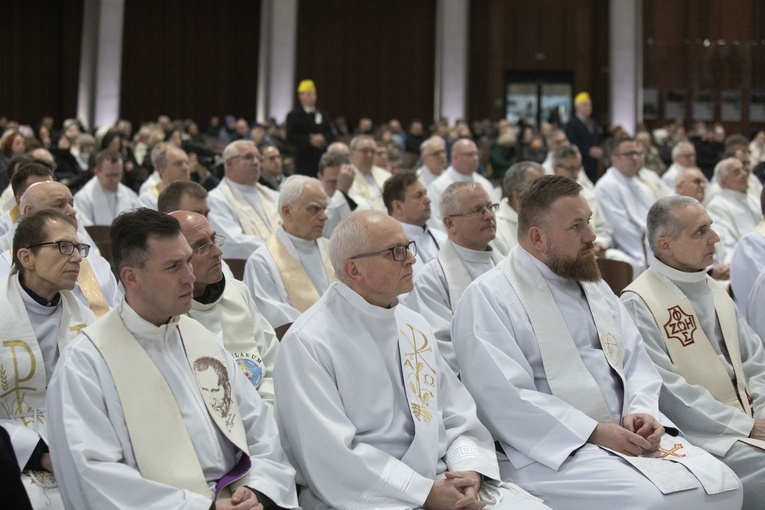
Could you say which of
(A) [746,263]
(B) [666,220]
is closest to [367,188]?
(A) [746,263]

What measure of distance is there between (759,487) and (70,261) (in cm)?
287

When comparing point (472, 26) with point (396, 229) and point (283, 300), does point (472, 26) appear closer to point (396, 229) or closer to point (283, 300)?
point (283, 300)

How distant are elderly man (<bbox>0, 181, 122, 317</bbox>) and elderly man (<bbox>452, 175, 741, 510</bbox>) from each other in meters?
1.78

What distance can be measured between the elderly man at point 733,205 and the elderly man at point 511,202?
260 cm

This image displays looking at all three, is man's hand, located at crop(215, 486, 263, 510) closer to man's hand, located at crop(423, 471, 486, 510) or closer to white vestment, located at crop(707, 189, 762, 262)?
man's hand, located at crop(423, 471, 486, 510)

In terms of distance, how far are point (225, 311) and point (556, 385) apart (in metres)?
1.45

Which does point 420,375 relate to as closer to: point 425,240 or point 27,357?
point 27,357

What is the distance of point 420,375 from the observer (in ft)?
11.5

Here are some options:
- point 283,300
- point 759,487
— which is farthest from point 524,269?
point 283,300

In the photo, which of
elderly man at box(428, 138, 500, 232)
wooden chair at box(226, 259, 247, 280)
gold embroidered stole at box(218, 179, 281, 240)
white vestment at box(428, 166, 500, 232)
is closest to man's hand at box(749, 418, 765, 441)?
wooden chair at box(226, 259, 247, 280)

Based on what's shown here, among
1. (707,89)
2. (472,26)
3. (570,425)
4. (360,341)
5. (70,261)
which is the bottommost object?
(570,425)

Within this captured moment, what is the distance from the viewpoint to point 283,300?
5.33m

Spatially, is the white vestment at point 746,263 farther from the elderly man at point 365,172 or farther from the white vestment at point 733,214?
the elderly man at point 365,172

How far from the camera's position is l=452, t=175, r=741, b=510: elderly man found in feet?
11.4
